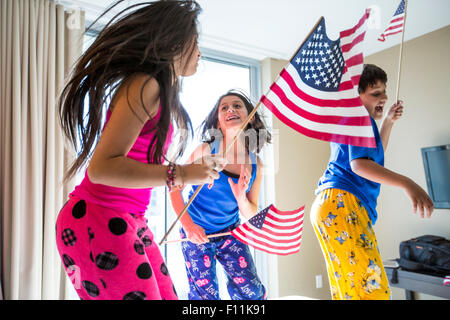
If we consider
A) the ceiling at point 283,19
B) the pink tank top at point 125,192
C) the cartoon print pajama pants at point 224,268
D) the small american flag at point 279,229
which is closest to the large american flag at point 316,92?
the pink tank top at point 125,192

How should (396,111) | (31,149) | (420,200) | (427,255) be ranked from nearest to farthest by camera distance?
(420,200)
(396,111)
(31,149)
(427,255)

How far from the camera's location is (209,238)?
1611 mm

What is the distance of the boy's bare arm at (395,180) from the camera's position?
112cm

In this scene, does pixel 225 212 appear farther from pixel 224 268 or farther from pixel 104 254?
pixel 104 254

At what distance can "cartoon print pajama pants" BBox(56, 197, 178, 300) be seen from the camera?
0.76 m

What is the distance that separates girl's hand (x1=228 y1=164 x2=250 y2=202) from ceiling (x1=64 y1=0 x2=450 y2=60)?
4.24 ft

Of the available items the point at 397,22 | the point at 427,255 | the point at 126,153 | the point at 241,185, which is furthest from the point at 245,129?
the point at 427,255

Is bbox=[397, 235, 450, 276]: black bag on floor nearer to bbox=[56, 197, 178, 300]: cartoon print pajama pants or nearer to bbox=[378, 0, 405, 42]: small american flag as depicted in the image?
bbox=[378, 0, 405, 42]: small american flag

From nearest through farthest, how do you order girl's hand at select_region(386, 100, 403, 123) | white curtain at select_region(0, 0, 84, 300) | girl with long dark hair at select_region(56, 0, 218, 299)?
girl with long dark hair at select_region(56, 0, 218, 299)
girl's hand at select_region(386, 100, 403, 123)
white curtain at select_region(0, 0, 84, 300)

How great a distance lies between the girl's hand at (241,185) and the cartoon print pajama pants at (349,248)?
14.5 inches

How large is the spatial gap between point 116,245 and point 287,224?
1.06 metres

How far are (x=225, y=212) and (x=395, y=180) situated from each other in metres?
0.82

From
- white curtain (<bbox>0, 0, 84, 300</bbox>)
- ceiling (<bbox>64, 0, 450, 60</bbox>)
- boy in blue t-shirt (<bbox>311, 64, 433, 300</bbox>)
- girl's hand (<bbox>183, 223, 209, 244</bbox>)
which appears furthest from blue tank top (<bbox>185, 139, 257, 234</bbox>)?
ceiling (<bbox>64, 0, 450, 60</bbox>)

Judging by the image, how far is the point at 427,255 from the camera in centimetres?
254
